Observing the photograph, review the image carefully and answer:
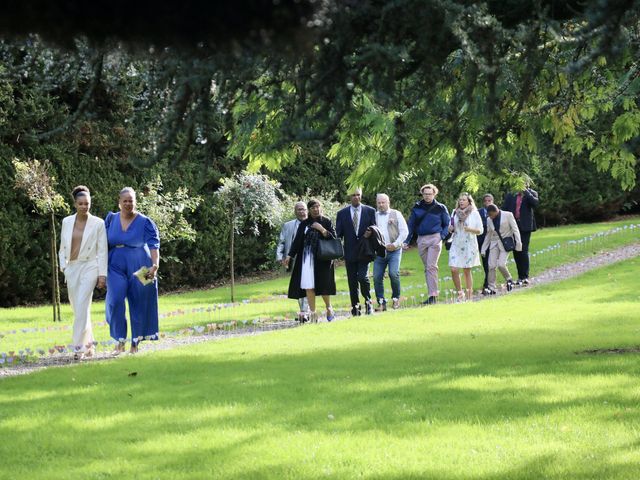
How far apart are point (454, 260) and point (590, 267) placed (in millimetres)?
7086

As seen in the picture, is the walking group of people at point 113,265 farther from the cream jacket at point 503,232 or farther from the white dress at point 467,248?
the cream jacket at point 503,232

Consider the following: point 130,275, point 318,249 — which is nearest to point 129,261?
point 130,275

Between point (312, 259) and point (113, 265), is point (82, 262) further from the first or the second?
point (312, 259)

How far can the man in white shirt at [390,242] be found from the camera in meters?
16.3

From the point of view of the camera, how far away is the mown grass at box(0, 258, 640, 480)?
6070 mm

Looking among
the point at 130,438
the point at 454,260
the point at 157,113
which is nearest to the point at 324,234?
the point at 454,260

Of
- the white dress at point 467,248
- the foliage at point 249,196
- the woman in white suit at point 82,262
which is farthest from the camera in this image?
the foliage at point 249,196

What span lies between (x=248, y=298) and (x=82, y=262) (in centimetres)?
928

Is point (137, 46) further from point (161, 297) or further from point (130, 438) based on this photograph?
point (161, 297)

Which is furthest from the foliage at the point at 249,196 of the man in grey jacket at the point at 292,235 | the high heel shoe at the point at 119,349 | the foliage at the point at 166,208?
the high heel shoe at the point at 119,349

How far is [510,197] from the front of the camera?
19906 mm

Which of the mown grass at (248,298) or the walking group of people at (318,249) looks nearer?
the walking group of people at (318,249)

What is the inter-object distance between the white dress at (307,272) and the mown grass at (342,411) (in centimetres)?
247

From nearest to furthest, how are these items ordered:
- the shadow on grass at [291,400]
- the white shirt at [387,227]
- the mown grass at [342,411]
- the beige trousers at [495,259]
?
1. the mown grass at [342,411]
2. the shadow on grass at [291,400]
3. the white shirt at [387,227]
4. the beige trousers at [495,259]
